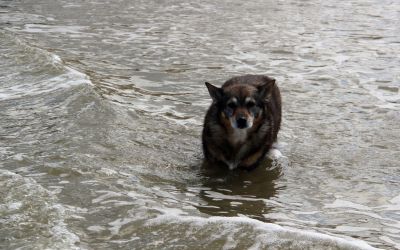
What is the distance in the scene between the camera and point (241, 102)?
294 inches

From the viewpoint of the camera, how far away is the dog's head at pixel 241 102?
7.40 meters

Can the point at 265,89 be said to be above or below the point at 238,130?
above

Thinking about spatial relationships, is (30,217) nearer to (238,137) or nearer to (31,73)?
(238,137)

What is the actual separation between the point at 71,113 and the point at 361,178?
3809 mm

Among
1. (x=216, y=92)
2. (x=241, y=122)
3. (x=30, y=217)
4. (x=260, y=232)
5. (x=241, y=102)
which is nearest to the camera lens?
(x=260, y=232)

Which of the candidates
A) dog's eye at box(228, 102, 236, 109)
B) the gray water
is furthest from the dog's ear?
the gray water

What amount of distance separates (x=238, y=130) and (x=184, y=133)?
146 cm

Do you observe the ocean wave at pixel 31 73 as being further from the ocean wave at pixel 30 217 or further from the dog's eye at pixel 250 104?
the dog's eye at pixel 250 104

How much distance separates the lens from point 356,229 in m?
6.13

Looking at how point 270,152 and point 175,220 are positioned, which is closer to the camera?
point 175,220

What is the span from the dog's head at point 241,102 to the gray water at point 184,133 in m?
0.61

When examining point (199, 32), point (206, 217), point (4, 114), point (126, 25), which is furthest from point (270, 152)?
point (126, 25)

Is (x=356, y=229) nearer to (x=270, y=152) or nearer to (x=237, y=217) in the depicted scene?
(x=237, y=217)

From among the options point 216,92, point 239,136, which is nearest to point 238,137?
point 239,136
